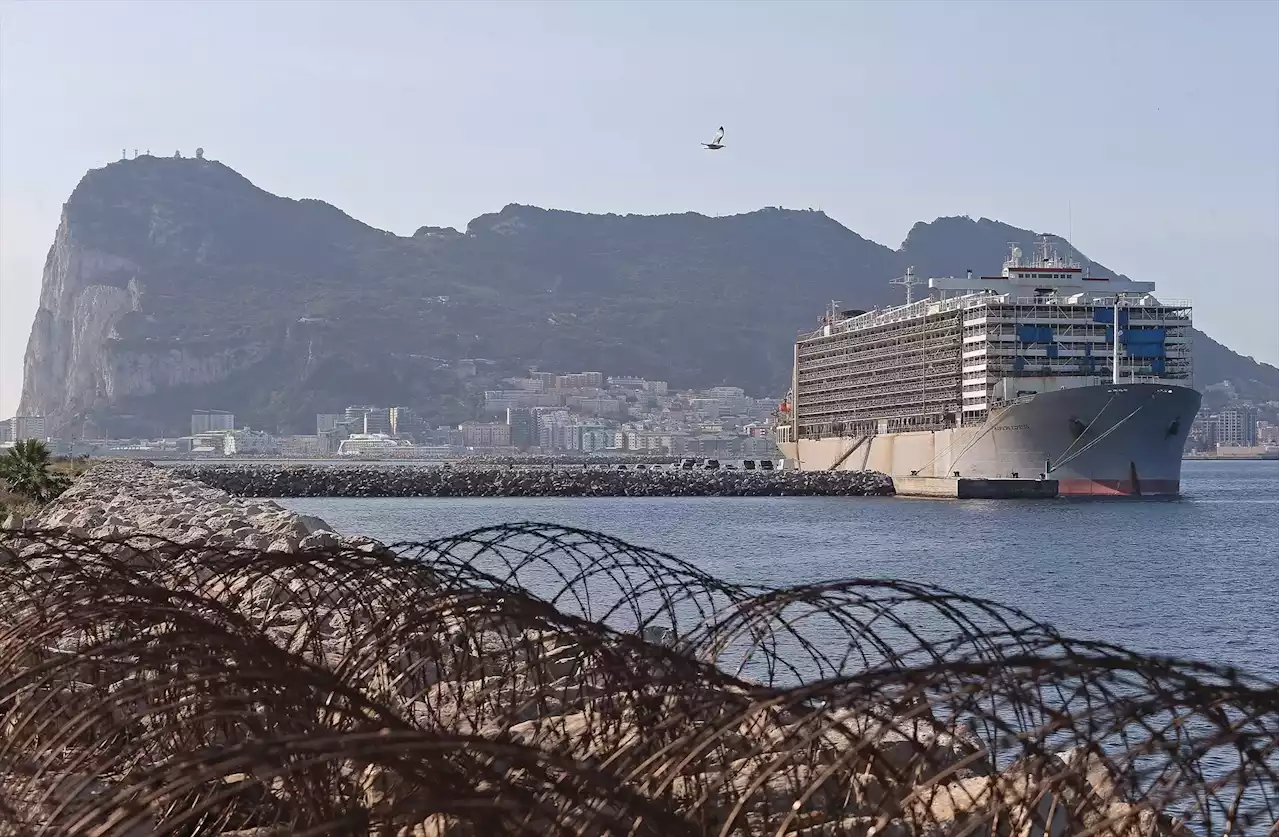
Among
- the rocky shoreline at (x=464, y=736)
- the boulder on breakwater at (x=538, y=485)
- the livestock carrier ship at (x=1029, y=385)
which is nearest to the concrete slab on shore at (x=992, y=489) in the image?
the livestock carrier ship at (x=1029, y=385)

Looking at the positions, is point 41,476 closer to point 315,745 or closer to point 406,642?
point 406,642

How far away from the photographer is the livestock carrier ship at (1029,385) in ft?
240

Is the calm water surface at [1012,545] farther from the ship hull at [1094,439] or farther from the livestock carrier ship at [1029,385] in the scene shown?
the livestock carrier ship at [1029,385]

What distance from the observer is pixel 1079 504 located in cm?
7044

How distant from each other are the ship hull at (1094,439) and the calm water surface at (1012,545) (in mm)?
1731

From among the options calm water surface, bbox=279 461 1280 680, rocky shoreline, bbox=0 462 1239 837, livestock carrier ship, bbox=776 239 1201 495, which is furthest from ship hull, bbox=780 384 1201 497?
rocky shoreline, bbox=0 462 1239 837

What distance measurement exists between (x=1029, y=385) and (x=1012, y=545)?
113ft

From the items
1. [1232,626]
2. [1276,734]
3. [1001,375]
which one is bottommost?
[1232,626]

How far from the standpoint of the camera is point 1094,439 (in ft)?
238

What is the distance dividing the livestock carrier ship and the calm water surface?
258cm

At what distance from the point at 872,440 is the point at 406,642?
300 ft

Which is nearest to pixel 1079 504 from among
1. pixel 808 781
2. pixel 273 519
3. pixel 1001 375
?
pixel 1001 375

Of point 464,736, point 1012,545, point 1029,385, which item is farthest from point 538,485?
point 464,736

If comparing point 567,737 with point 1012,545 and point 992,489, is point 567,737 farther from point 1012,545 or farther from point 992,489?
point 992,489
